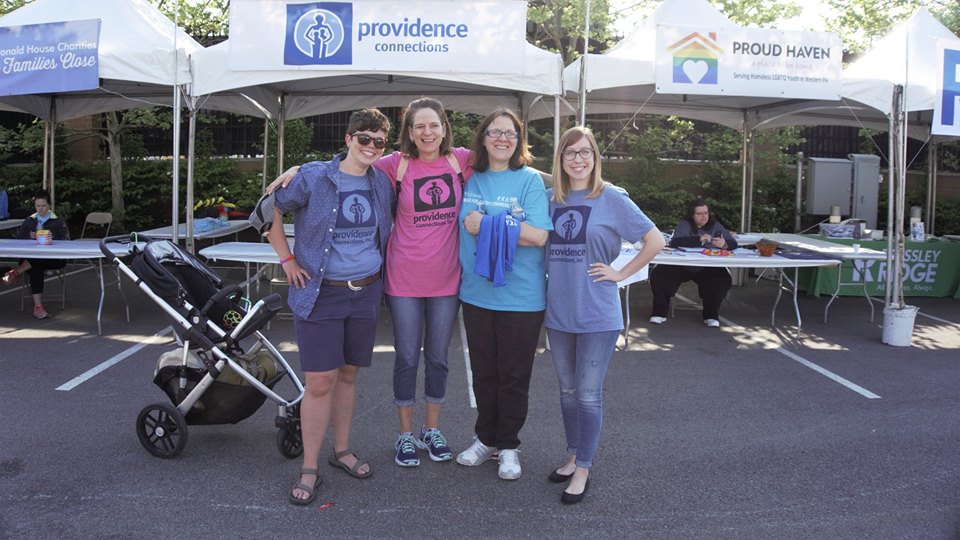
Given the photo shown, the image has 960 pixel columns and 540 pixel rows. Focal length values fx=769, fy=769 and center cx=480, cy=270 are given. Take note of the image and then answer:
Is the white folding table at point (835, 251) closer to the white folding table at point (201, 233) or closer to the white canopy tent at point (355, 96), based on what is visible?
the white canopy tent at point (355, 96)

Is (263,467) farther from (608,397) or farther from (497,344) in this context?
(608,397)

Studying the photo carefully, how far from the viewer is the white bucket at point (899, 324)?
6914mm

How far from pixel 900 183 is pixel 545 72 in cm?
339

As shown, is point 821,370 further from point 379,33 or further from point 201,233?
point 201,233

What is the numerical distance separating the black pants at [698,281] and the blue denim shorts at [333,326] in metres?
5.09

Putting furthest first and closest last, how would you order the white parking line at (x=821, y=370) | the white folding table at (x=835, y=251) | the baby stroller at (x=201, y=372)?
the white folding table at (x=835, y=251) < the white parking line at (x=821, y=370) < the baby stroller at (x=201, y=372)

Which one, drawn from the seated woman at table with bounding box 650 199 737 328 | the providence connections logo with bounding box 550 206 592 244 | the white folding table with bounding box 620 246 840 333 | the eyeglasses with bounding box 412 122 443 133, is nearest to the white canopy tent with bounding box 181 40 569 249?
the seated woman at table with bounding box 650 199 737 328

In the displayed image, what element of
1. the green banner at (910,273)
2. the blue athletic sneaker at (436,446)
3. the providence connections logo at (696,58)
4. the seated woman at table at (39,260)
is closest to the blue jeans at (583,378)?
the blue athletic sneaker at (436,446)

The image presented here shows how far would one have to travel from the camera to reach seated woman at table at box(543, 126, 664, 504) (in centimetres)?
335

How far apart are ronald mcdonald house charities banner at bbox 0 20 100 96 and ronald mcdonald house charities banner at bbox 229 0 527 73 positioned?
4.79 feet

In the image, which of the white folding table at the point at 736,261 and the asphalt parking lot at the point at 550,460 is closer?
the asphalt parking lot at the point at 550,460

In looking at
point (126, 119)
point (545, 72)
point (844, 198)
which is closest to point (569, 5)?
point (844, 198)

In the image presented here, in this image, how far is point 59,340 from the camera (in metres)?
6.59

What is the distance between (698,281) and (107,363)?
5635 millimetres
